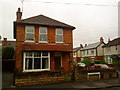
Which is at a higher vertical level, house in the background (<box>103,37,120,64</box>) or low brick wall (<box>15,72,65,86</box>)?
house in the background (<box>103,37,120,64</box>)

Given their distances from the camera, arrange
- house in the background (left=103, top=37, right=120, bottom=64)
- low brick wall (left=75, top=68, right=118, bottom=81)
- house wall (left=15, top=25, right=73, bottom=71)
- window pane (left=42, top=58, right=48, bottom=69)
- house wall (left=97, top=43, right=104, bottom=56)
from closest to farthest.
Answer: low brick wall (left=75, top=68, right=118, bottom=81)
house wall (left=15, top=25, right=73, bottom=71)
window pane (left=42, top=58, right=48, bottom=69)
house in the background (left=103, top=37, right=120, bottom=64)
house wall (left=97, top=43, right=104, bottom=56)

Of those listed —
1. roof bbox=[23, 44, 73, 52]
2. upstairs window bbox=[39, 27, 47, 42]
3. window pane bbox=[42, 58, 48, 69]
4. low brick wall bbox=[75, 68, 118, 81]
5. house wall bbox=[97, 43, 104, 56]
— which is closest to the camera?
low brick wall bbox=[75, 68, 118, 81]

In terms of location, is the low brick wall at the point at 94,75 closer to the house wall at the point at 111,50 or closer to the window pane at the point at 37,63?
the window pane at the point at 37,63

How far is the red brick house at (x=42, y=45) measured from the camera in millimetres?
14000

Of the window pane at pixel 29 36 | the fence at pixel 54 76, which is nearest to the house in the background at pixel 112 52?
the fence at pixel 54 76

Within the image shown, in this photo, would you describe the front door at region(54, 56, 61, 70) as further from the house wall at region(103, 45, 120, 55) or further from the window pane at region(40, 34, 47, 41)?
the house wall at region(103, 45, 120, 55)

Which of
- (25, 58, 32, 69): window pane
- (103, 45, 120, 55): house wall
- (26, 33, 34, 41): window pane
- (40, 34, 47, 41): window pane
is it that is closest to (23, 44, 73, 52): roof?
(40, 34, 47, 41): window pane

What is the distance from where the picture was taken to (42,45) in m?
14.6

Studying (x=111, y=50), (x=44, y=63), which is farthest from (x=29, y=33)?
(x=111, y=50)

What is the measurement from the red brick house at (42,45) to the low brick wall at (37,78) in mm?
3083

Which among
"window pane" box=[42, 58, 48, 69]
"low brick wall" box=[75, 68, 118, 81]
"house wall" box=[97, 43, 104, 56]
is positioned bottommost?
"low brick wall" box=[75, 68, 118, 81]

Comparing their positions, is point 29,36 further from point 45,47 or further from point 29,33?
point 45,47

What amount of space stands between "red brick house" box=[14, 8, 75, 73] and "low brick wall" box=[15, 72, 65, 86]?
308cm

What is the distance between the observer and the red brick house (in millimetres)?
14000
